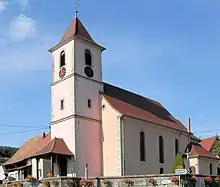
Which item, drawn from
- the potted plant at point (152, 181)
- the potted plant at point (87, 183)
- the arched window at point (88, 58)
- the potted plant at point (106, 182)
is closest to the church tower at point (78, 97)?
the arched window at point (88, 58)

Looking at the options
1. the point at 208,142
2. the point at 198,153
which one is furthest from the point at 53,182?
the point at 208,142

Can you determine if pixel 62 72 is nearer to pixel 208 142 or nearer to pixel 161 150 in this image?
pixel 161 150

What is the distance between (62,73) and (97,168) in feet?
33.6

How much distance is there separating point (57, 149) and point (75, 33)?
40.1 ft

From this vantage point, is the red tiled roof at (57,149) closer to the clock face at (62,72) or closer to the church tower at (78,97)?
the church tower at (78,97)

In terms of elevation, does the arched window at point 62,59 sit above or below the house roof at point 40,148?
above

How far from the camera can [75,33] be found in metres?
43.7

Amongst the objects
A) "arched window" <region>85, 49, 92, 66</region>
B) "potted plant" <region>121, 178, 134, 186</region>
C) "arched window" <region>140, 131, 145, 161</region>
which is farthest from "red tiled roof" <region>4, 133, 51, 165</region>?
"potted plant" <region>121, 178, 134, 186</region>

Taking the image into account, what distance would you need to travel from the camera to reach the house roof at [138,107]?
1713 inches

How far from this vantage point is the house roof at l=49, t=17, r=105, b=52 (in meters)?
43.8

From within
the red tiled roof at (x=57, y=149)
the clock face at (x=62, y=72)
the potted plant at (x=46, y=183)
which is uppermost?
the clock face at (x=62, y=72)

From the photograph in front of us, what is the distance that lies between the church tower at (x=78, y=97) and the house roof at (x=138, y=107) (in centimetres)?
195

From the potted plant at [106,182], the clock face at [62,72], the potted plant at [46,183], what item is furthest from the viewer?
the clock face at [62,72]

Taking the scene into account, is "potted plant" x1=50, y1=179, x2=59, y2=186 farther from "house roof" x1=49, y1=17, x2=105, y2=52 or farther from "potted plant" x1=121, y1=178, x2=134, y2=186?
"house roof" x1=49, y1=17, x2=105, y2=52
